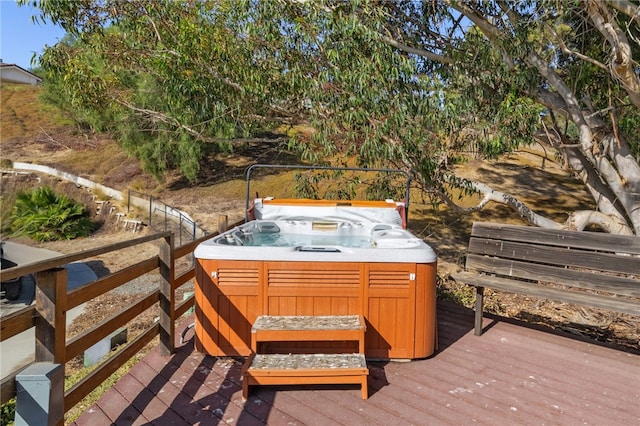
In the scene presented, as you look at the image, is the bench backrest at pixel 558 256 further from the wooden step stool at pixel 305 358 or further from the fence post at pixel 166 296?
the fence post at pixel 166 296

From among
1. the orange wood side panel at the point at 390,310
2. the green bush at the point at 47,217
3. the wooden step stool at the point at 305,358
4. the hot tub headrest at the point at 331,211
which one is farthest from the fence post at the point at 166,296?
the green bush at the point at 47,217

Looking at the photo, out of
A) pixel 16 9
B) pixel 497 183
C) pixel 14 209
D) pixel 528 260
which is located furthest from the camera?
pixel 14 209

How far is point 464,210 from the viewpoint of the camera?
24.3 ft

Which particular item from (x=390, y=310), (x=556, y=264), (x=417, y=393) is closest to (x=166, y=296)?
(x=390, y=310)

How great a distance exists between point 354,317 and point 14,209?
1586 cm

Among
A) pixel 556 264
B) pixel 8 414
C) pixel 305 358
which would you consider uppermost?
pixel 556 264

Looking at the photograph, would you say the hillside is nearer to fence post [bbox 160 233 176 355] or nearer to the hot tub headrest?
the hot tub headrest

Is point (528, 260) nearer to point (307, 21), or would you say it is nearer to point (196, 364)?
point (196, 364)

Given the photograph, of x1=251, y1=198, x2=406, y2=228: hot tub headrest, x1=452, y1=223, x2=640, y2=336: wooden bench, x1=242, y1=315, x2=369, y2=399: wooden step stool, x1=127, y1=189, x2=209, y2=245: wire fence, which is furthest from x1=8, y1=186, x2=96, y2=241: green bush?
x1=452, y1=223, x2=640, y2=336: wooden bench

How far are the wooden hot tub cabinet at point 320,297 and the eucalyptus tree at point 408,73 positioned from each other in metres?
3.44

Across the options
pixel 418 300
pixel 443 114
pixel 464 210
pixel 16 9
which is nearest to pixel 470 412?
pixel 418 300

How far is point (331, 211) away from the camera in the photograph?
4.90 meters

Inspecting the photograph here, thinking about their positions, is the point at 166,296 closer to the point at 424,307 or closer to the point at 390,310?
the point at 390,310

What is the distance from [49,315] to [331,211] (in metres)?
3.35
